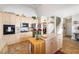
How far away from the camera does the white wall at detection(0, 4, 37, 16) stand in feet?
5.00

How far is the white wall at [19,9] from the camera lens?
152 cm

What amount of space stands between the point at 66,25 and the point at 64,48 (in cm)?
40

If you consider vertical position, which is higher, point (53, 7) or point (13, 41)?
point (53, 7)

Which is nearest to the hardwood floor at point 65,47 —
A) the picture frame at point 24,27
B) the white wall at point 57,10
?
the picture frame at point 24,27

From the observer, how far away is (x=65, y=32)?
1.58 meters

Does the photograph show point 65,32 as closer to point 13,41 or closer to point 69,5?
point 69,5

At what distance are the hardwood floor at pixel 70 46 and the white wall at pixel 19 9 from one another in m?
0.72

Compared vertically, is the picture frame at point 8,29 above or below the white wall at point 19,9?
below

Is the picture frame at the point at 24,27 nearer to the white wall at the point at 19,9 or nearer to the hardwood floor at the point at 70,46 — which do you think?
the white wall at the point at 19,9

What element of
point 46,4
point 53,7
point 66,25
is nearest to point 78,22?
point 66,25

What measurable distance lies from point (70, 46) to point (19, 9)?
108 cm

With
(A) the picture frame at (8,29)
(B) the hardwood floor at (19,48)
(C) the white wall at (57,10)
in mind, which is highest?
(C) the white wall at (57,10)

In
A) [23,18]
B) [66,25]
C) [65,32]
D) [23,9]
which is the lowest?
[65,32]
